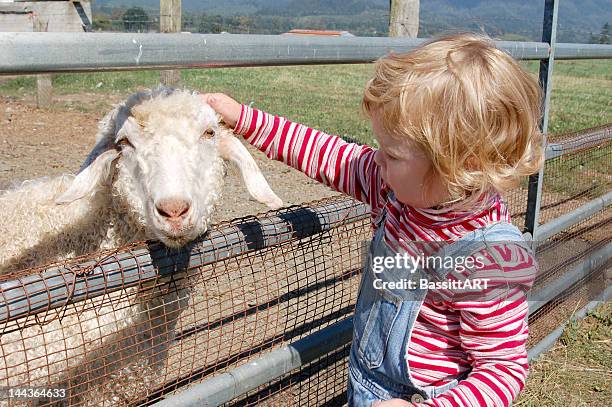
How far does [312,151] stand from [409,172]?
521 mm

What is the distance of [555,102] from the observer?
14.1 metres

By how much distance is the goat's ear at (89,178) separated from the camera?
86.4 inches

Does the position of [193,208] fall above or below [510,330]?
above

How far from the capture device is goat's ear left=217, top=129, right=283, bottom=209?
89.2 inches

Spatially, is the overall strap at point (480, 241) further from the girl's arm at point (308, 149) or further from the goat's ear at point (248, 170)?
the goat's ear at point (248, 170)

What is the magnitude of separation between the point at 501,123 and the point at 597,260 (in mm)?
3165

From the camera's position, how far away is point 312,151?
2.05 m

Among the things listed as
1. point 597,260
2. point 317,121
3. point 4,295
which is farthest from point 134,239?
point 317,121

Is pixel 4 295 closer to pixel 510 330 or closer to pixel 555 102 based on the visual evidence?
pixel 510 330

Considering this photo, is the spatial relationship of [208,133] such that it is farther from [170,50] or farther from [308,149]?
[170,50]

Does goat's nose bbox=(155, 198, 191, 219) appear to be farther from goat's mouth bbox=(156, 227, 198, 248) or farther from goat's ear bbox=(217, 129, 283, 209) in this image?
goat's ear bbox=(217, 129, 283, 209)

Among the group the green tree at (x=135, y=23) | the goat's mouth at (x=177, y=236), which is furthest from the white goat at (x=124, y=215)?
the green tree at (x=135, y=23)

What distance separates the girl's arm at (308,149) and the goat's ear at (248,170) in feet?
0.77

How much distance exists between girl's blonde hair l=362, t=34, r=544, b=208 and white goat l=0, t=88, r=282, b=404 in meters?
0.73
